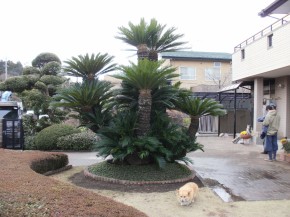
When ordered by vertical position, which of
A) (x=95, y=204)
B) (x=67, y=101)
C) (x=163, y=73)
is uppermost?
(x=163, y=73)

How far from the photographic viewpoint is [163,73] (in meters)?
6.76

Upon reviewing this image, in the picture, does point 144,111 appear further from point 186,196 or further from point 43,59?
point 43,59

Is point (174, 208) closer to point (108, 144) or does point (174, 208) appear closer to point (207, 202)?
point (207, 202)

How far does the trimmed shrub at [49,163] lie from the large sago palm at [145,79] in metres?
2.16

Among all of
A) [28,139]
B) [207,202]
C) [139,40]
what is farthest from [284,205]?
[28,139]

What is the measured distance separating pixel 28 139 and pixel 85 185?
7.75 m

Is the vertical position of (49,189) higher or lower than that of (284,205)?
higher

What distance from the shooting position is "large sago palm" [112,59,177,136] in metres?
6.63

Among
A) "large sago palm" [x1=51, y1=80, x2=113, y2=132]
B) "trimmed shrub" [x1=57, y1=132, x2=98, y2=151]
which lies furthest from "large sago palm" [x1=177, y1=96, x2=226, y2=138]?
"trimmed shrub" [x1=57, y1=132, x2=98, y2=151]

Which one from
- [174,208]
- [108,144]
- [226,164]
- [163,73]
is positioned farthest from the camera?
[226,164]

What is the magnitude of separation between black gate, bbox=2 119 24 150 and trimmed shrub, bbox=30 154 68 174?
204 inches

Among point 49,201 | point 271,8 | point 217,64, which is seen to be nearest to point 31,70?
point 271,8

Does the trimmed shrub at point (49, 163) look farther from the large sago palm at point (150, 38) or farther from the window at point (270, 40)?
the window at point (270, 40)

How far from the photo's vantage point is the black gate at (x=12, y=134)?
12.9 m
